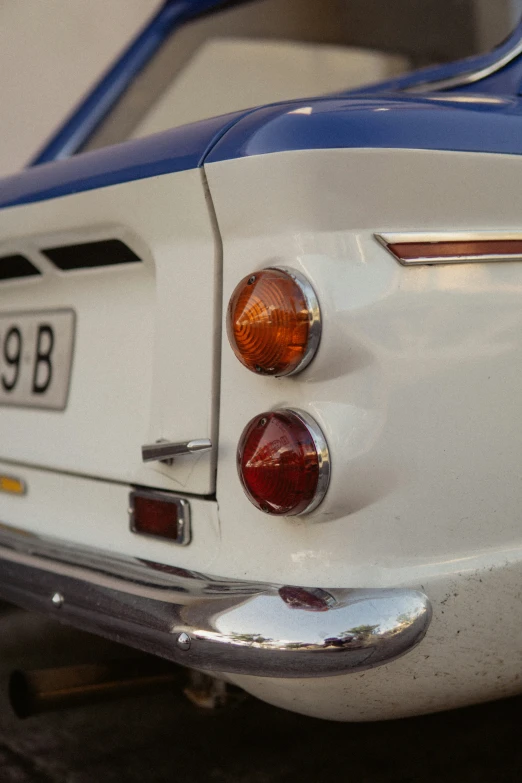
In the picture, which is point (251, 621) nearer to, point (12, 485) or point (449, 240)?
point (449, 240)

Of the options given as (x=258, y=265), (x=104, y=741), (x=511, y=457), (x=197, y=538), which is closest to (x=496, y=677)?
(x=511, y=457)

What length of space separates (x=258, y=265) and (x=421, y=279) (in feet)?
0.91

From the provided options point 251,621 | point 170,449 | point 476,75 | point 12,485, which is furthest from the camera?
point 12,485

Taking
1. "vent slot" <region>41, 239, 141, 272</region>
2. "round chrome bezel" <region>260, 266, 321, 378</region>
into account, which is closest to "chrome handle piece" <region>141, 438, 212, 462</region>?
"round chrome bezel" <region>260, 266, 321, 378</region>

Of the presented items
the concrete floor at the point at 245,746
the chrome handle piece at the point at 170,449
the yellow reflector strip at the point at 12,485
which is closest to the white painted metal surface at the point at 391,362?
the chrome handle piece at the point at 170,449

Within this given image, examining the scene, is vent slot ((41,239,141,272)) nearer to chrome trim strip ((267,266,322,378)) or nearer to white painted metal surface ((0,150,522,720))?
white painted metal surface ((0,150,522,720))

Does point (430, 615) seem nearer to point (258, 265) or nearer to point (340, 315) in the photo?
point (340, 315)

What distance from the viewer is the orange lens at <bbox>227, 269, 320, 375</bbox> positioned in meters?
1.43

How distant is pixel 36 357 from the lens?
6.72 ft

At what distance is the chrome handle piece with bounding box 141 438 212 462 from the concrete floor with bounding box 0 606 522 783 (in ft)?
2.99

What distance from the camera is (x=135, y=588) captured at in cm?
161

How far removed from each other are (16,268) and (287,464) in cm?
95

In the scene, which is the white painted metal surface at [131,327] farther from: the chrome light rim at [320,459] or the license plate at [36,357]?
the chrome light rim at [320,459]

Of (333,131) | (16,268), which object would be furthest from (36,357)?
(333,131)
